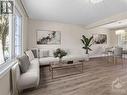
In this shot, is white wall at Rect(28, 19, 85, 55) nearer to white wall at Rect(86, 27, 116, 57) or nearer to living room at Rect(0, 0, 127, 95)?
living room at Rect(0, 0, 127, 95)

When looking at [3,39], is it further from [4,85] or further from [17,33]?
[17,33]

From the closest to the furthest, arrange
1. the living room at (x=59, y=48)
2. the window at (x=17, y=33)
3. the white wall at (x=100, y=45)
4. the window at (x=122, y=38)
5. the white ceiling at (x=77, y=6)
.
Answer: the living room at (x=59, y=48) < the window at (x=17, y=33) < the white ceiling at (x=77, y=6) < the white wall at (x=100, y=45) < the window at (x=122, y=38)

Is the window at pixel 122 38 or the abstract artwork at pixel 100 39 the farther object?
the window at pixel 122 38

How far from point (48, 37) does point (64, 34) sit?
1196 millimetres

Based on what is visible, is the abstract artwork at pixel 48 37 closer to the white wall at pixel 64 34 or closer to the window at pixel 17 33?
the white wall at pixel 64 34

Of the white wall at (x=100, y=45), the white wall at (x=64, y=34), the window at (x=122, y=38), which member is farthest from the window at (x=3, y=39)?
the window at (x=122, y=38)

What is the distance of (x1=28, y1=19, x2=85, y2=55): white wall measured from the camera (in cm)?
617

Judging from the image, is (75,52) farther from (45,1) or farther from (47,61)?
(45,1)

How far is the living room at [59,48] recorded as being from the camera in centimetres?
248

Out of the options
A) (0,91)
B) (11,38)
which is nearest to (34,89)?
(0,91)

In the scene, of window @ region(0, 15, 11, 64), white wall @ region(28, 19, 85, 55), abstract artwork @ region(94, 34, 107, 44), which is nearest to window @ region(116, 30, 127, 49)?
abstract artwork @ region(94, 34, 107, 44)

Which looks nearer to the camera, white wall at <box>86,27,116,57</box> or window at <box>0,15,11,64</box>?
window at <box>0,15,11,64</box>

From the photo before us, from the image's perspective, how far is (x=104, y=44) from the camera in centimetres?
883

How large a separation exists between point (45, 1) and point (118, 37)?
7.70 m
